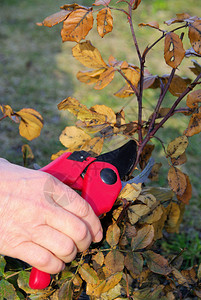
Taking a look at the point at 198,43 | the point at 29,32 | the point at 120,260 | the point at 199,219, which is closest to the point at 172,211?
the point at 120,260

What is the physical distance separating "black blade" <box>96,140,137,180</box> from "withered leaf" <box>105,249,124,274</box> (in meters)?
0.28

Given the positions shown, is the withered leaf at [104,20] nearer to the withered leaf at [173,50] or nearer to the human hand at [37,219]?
the withered leaf at [173,50]

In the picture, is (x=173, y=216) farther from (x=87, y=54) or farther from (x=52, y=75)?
(x=52, y=75)

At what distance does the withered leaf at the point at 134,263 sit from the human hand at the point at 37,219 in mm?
160

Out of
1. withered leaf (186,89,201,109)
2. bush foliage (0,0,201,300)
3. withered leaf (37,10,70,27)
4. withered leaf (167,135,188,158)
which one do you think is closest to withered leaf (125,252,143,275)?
bush foliage (0,0,201,300)

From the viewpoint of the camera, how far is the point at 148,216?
3.82 feet

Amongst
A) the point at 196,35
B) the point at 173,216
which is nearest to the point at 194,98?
the point at 196,35

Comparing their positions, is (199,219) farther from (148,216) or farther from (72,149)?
(72,149)

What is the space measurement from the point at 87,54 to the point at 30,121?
1.06ft

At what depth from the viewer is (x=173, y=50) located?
92cm

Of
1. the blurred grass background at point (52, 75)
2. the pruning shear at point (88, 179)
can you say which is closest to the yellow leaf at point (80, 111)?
the pruning shear at point (88, 179)

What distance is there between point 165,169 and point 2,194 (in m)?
1.55

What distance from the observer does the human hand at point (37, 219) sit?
0.90 m

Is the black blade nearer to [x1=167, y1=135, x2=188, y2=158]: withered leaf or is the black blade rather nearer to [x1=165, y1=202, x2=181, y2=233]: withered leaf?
[x1=167, y1=135, x2=188, y2=158]: withered leaf
